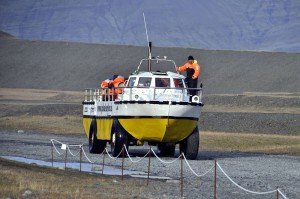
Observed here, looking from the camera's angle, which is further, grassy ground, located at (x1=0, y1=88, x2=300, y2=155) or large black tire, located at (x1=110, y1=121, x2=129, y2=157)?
grassy ground, located at (x1=0, y1=88, x2=300, y2=155)

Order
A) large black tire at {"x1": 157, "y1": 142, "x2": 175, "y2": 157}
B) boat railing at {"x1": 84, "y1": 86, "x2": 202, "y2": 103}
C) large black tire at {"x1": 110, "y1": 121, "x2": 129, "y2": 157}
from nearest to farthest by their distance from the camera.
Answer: boat railing at {"x1": 84, "y1": 86, "x2": 202, "y2": 103} < large black tire at {"x1": 110, "y1": 121, "x2": 129, "y2": 157} < large black tire at {"x1": 157, "y1": 142, "x2": 175, "y2": 157}

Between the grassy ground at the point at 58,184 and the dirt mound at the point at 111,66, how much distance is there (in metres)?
76.2

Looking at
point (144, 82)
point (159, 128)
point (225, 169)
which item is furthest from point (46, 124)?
point (225, 169)

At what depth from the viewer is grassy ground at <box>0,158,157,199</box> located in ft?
68.2

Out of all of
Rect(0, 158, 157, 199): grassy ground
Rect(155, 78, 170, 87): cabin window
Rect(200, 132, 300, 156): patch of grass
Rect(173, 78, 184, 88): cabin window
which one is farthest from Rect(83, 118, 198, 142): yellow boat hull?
Rect(200, 132, 300, 156): patch of grass

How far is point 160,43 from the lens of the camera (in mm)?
154250

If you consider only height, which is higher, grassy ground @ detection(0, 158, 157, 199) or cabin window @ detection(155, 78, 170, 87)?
cabin window @ detection(155, 78, 170, 87)

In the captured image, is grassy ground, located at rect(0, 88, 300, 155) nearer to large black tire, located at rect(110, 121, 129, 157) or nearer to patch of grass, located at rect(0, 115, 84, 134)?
patch of grass, located at rect(0, 115, 84, 134)

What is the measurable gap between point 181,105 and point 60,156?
534cm

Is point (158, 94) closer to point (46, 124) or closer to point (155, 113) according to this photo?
point (155, 113)

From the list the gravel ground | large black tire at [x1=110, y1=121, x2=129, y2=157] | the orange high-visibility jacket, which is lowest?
the gravel ground

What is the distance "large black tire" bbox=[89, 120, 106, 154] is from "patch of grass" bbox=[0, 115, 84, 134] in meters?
20.1

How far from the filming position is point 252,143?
159 ft

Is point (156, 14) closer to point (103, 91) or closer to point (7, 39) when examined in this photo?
point (7, 39)
